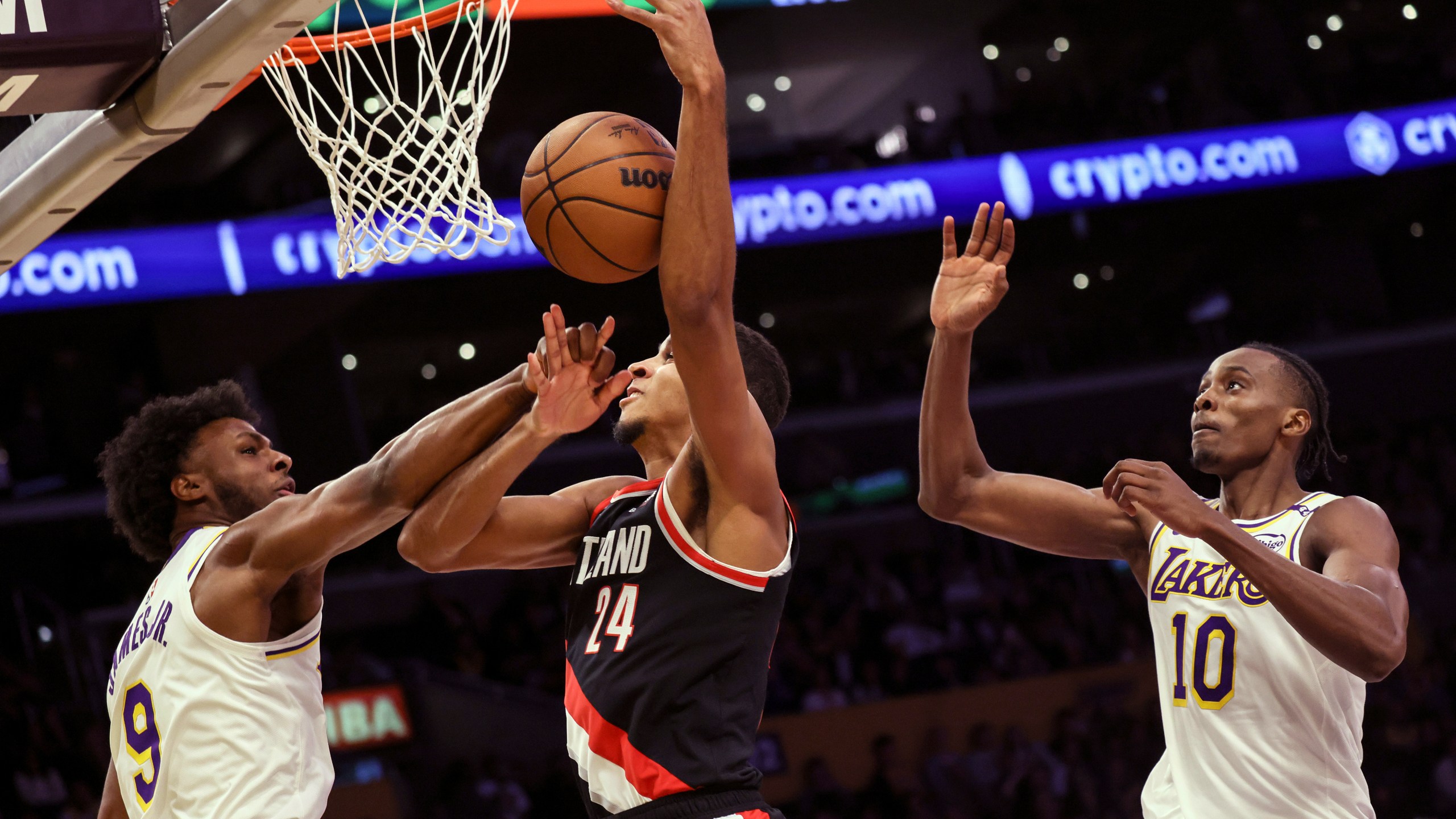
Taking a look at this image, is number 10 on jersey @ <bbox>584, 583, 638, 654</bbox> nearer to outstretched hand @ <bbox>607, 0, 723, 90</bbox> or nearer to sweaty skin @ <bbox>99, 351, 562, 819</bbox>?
sweaty skin @ <bbox>99, 351, 562, 819</bbox>

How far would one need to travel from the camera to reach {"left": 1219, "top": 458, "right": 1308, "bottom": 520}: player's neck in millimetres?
3904

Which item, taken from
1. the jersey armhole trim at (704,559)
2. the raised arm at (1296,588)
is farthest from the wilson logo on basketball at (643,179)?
the raised arm at (1296,588)

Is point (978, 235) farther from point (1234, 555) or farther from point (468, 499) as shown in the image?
point (468, 499)

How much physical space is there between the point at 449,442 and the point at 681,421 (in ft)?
1.85

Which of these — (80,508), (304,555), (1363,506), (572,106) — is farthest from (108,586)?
(1363,506)

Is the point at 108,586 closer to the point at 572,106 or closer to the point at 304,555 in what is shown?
the point at 572,106

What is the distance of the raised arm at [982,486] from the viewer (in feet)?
12.9

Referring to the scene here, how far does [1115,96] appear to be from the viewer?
53.2 feet

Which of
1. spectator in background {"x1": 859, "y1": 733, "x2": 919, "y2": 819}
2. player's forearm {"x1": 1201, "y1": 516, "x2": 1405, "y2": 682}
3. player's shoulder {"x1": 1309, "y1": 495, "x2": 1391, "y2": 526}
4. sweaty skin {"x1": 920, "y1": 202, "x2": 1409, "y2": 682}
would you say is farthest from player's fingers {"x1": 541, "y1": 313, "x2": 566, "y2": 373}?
spectator in background {"x1": 859, "y1": 733, "x2": 919, "y2": 819}

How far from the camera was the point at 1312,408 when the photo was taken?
13.1ft

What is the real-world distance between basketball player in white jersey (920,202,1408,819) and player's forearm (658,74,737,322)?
1.13 metres

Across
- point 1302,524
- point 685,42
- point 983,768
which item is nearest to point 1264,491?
point 1302,524

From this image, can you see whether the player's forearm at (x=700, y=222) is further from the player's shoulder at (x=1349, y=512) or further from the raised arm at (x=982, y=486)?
the player's shoulder at (x=1349, y=512)

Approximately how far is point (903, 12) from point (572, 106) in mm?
6461
